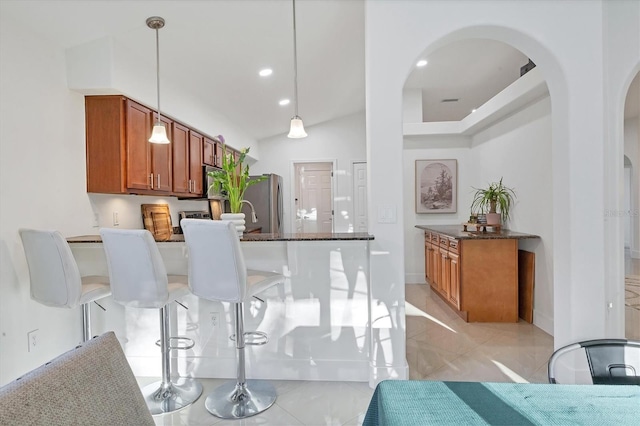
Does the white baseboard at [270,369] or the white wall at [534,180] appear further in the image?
the white wall at [534,180]

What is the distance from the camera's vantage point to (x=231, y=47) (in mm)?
2953

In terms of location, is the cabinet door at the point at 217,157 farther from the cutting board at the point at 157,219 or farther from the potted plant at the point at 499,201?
the potted plant at the point at 499,201

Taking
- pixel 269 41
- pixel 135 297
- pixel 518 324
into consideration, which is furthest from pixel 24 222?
pixel 518 324

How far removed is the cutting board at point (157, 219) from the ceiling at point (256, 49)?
1.25 meters

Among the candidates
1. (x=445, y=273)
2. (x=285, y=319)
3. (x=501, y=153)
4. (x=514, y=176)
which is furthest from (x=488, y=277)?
(x=285, y=319)

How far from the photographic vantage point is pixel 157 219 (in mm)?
3482

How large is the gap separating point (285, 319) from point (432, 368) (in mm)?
1173

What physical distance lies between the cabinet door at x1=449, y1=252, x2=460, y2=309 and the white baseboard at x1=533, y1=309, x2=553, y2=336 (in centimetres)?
72

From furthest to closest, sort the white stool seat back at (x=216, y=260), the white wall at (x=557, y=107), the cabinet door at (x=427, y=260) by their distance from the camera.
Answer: the cabinet door at (x=427, y=260) → the white wall at (x=557, y=107) → the white stool seat back at (x=216, y=260)

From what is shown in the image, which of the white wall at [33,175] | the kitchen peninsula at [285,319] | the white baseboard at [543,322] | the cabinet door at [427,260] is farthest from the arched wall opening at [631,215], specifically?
the white wall at [33,175]

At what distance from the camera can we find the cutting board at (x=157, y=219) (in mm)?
3324

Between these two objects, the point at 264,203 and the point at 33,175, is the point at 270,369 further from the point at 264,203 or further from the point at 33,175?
the point at 264,203

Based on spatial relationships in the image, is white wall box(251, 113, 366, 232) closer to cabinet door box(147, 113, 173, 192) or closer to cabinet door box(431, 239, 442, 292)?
cabinet door box(431, 239, 442, 292)

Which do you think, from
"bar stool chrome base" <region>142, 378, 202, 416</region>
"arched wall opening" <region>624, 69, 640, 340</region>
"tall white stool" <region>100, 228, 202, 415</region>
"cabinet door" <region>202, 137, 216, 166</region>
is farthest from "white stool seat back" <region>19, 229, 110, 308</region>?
"arched wall opening" <region>624, 69, 640, 340</region>
